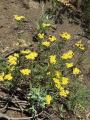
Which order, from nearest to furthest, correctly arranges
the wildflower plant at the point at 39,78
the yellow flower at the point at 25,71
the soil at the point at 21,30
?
1. the yellow flower at the point at 25,71
2. the wildflower plant at the point at 39,78
3. the soil at the point at 21,30

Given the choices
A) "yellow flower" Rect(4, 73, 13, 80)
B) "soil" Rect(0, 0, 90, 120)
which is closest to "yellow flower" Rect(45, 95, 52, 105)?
"yellow flower" Rect(4, 73, 13, 80)

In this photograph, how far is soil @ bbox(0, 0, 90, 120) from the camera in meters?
5.99

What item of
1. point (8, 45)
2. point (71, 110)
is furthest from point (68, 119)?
point (8, 45)

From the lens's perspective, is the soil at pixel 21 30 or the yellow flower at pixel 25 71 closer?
the yellow flower at pixel 25 71

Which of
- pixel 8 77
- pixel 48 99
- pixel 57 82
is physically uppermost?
pixel 8 77

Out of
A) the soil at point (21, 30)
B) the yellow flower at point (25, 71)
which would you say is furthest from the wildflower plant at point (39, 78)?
the soil at point (21, 30)

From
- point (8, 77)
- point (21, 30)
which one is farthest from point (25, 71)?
point (21, 30)

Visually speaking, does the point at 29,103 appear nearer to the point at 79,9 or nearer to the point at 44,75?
the point at 44,75

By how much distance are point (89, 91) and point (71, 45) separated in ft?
3.89

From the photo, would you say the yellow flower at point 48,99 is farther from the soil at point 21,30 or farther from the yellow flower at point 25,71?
the soil at point 21,30

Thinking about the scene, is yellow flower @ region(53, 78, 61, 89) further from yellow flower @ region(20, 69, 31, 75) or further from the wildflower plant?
yellow flower @ region(20, 69, 31, 75)

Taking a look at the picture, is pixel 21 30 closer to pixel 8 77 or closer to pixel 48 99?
pixel 8 77

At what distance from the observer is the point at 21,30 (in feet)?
20.5

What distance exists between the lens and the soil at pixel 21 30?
5.99m
